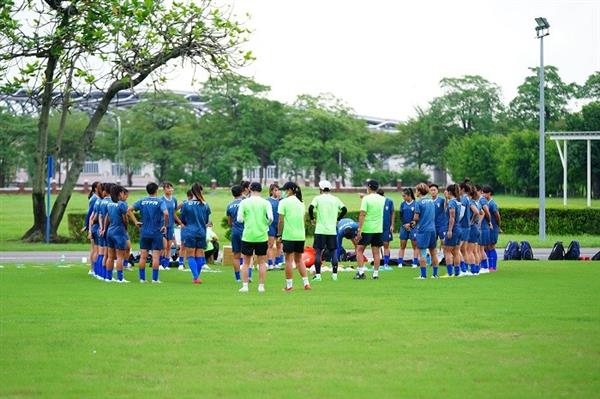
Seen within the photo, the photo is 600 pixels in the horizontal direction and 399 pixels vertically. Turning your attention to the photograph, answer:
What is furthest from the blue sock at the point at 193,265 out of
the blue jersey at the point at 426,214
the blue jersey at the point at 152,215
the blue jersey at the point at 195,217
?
the blue jersey at the point at 426,214

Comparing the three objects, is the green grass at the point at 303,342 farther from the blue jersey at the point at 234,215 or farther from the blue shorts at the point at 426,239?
the blue shorts at the point at 426,239

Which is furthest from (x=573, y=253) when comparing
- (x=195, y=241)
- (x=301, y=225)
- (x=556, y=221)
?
(x=556, y=221)

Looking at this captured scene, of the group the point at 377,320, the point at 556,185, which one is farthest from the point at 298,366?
the point at 556,185

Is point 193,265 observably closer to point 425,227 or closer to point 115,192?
point 115,192

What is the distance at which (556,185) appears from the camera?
98188mm

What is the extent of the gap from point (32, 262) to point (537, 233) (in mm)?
22629

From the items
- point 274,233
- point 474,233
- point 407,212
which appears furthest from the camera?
point 407,212

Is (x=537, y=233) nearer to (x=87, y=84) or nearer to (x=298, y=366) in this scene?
(x=87, y=84)

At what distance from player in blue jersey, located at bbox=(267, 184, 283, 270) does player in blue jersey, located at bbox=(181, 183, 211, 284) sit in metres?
2.25

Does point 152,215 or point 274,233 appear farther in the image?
point 274,233

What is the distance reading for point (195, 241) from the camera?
893 inches

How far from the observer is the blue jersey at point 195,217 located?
22.8 m

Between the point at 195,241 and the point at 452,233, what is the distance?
5.37m

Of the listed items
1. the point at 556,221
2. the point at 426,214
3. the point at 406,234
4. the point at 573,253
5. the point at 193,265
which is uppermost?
the point at 426,214
